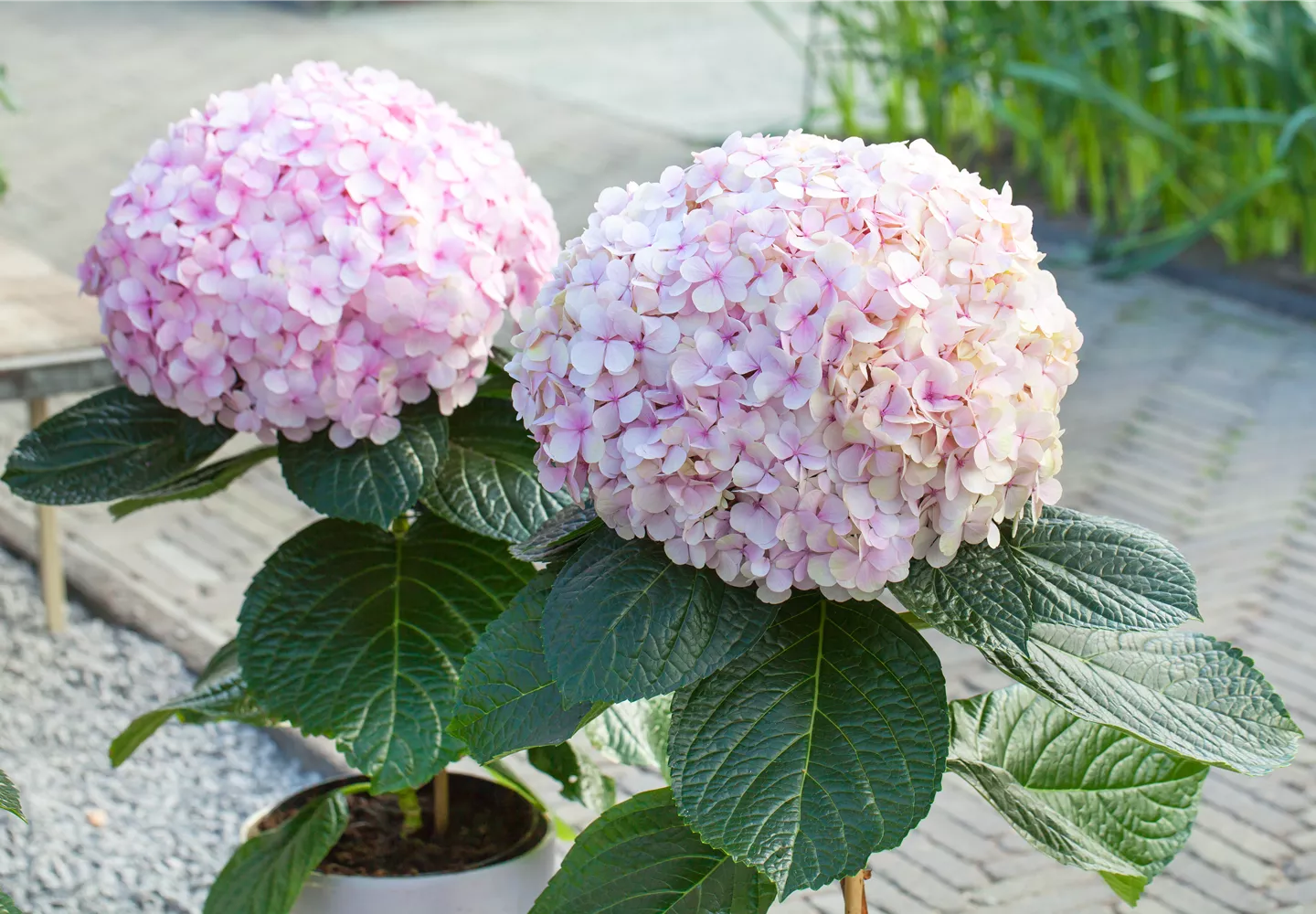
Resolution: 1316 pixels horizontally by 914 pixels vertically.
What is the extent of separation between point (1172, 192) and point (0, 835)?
453 cm

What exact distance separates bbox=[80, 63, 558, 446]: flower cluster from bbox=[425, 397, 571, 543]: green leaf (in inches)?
2.2

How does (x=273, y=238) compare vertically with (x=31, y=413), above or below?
above

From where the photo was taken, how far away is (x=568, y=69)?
811cm

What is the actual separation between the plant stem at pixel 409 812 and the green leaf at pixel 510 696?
53 cm

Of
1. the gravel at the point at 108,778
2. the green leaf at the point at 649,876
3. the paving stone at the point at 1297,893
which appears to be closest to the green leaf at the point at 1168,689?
the green leaf at the point at 649,876

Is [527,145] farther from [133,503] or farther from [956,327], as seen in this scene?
[956,327]

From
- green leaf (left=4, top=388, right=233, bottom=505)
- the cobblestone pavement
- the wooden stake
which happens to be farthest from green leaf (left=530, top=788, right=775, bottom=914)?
the cobblestone pavement

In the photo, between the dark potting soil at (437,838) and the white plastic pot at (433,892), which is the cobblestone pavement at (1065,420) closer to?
the dark potting soil at (437,838)

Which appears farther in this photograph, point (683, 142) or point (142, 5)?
Answer: point (142, 5)

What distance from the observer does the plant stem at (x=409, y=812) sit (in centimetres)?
174

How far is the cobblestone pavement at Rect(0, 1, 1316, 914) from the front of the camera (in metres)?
2.51

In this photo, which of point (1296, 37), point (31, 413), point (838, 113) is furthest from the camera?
point (838, 113)

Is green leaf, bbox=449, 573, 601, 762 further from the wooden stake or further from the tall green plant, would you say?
the tall green plant

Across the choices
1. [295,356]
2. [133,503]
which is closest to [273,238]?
[295,356]
